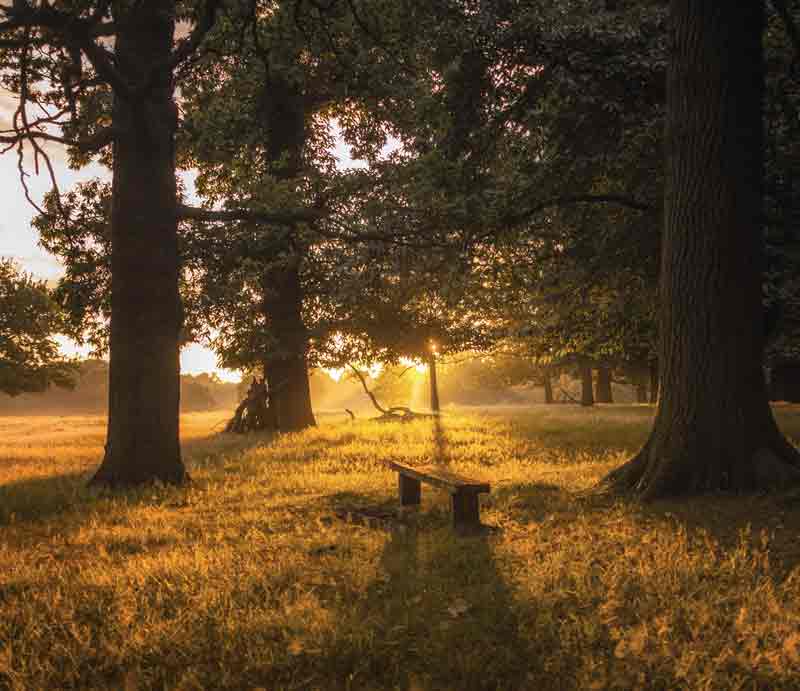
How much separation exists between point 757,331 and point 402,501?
497 cm

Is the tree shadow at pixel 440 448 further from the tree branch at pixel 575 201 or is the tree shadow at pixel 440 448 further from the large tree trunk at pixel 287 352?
the large tree trunk at pixel 287 352

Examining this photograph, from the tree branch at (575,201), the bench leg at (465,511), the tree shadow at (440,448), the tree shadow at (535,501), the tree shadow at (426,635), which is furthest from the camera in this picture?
the tree shadow at (440,448)

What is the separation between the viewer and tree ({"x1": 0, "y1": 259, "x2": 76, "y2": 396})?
3070 cm

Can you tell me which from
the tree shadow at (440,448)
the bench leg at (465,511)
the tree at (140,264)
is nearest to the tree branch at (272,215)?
the tree at (140,264)

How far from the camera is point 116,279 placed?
11.6 meters

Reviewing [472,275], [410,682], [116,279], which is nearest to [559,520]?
[410,682]

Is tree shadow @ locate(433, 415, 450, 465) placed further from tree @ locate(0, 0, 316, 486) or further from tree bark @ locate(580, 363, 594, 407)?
tree bark @ locate(580, 363, 594, 407)

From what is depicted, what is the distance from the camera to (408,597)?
5047 millimetres

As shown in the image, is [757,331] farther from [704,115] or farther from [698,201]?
[704,115]

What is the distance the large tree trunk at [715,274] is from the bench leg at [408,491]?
289 centimetres

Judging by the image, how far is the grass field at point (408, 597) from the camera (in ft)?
12.6

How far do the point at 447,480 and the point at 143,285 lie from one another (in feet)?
23.1

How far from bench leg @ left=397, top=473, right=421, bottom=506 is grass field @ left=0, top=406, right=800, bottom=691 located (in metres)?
0.33

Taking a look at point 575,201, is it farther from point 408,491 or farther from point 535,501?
point 408,491
